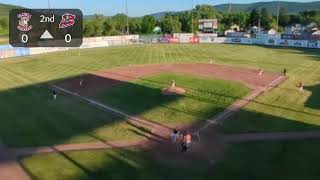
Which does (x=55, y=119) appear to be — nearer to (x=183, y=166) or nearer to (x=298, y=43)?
(x=183, y=166)

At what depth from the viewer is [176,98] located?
43.1 metres

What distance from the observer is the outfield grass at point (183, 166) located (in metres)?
23.9

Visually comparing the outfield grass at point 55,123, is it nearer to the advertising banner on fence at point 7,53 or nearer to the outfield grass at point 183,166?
the outfield grass at point 183,166

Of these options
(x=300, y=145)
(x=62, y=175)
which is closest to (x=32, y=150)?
(x=62, y=175)

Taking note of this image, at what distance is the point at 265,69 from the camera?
208 ft

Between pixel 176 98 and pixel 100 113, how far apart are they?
8974mm

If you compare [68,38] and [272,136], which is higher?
[68,38]

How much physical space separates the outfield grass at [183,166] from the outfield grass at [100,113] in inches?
174

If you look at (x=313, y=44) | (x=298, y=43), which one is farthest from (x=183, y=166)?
(x=298, y=43)

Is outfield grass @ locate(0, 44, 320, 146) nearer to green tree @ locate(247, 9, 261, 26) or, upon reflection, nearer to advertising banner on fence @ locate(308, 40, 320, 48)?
advertising banner on fence @ locate(308, 40, 320, 48)

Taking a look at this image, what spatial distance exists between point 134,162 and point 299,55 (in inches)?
2602
